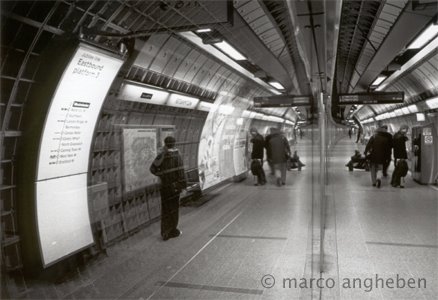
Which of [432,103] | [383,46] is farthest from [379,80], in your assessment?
[383,46]

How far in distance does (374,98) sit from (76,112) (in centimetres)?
802

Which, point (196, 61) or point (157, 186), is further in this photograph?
point (196, 61)

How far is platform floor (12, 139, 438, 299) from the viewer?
1.78 metres

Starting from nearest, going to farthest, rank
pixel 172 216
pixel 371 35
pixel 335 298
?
pixel 172 216 < pixel 335 298 < pixel 371 35

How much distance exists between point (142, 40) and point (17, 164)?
63cm

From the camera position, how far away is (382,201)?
5699mm

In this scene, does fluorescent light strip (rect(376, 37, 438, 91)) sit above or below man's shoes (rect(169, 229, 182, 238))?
above

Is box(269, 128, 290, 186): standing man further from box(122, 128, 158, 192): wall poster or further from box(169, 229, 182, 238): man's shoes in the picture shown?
box(122, 128, 158, 192): wall poster

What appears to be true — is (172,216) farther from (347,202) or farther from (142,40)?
(347,202)

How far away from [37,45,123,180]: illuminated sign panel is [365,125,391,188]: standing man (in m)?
6.27

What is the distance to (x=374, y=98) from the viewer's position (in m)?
8.48

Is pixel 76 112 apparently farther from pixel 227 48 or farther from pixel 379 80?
pixel 379 80

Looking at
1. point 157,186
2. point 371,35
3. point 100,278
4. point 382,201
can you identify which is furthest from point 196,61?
point 382,201

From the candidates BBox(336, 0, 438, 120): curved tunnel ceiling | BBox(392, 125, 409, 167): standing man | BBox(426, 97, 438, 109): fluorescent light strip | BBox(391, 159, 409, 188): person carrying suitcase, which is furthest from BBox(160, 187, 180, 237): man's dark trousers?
BBox(426, 97, 438, 109): fluorescent light strip
